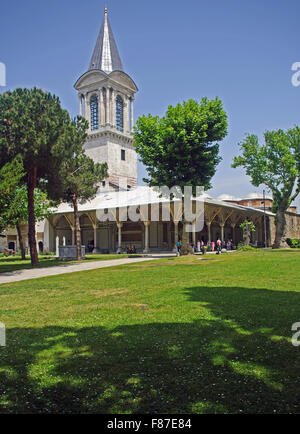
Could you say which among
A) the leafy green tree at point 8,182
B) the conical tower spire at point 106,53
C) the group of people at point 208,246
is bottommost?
the group of people at point 208,246

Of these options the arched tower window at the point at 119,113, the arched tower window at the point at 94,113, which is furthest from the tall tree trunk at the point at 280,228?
the arched tower window at the point at 94,113

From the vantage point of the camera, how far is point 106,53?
53250mm

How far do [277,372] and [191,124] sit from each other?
2049 centimetres

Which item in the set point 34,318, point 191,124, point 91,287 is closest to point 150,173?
point 191,124

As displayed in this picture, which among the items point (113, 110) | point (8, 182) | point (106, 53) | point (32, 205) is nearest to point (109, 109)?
point (113, 110)

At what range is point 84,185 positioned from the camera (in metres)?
23.8

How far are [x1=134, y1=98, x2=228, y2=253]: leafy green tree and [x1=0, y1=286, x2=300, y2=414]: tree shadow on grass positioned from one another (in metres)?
17.7

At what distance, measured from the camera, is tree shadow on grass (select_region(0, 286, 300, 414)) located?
10.1 feet

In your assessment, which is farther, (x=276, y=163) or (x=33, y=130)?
(x=276, y=163)

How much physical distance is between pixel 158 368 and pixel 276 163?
110 ft

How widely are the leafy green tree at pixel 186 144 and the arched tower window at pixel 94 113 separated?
97.6 ft

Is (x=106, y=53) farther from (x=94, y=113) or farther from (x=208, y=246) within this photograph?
(x=208, y=246)

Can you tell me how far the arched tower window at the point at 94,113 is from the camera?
52.0 metres

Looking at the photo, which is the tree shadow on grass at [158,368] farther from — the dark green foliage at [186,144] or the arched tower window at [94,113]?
the arched tower window at [94,113]
